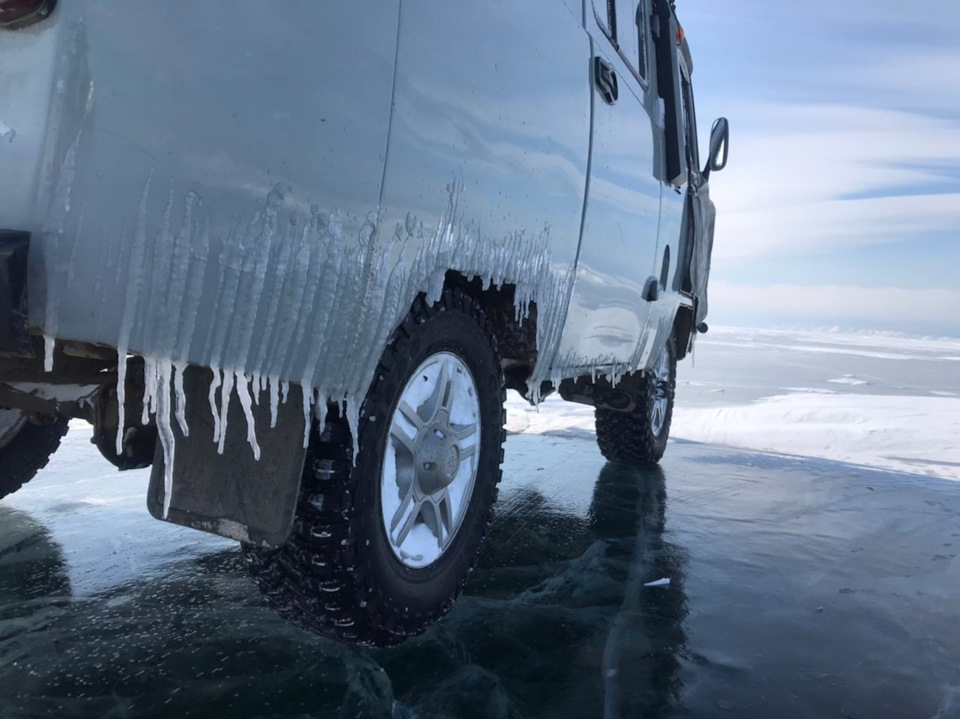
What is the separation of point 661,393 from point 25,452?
146 inches

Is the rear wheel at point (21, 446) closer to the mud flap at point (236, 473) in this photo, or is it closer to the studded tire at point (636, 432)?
the mud flap at point (236, 473)

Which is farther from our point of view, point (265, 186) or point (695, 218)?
point (695, 218)

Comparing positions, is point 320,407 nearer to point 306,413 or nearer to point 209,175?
point 306,413

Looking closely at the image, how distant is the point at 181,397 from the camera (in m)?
1.32

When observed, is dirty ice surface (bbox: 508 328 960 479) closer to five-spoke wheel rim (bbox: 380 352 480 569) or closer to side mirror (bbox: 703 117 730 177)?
side mirror (bbox: 703 117 730 177)

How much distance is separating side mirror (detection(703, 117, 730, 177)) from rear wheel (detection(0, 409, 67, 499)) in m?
4.04

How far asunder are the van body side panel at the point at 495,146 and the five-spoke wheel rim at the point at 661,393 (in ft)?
7.98

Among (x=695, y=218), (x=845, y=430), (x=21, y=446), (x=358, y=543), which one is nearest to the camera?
(x=358, y=543)

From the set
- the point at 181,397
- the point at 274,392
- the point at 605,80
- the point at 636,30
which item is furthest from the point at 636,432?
the point at 181,397

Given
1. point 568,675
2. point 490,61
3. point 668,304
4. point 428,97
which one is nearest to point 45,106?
point 428,97

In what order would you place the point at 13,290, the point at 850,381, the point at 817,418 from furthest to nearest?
the point at 850,381 < the point at 817,418 < the point at 13,290

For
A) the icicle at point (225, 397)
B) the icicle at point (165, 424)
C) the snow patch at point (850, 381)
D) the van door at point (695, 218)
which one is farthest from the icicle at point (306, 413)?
the snow patch at point (850, 381)

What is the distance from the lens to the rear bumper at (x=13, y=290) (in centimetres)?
103

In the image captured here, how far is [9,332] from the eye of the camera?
1060 millimetres
